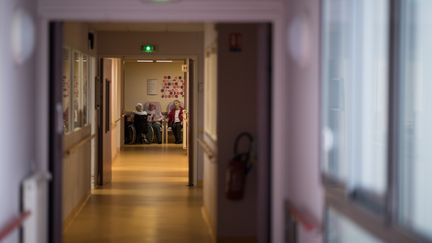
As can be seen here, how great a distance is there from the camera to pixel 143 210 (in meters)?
9.82

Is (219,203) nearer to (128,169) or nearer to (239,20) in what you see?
(239,20)

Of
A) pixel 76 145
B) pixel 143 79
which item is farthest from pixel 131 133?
pixel 76 145

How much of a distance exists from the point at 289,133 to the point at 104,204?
537 cm

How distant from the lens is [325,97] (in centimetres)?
423

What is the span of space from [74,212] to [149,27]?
12.7 feet

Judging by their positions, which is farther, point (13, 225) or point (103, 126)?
point (103, 126)

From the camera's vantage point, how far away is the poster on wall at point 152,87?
22953mm

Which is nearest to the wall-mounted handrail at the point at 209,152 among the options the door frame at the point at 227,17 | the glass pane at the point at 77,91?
Result: the glass pane at the point at 77,91

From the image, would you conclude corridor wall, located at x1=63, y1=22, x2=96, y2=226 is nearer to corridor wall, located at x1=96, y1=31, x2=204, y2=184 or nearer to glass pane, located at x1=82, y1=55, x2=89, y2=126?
glass pane, located at x1=82, y1=55, x2=89, y2=126

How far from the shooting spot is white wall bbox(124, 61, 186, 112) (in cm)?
2289

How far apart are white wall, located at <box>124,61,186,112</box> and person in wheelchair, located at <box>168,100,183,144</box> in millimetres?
1415

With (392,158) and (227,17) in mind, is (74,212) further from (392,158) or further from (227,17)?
(392,158)

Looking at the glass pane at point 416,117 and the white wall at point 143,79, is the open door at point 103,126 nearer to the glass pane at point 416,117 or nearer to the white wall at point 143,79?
the glass pane at point 416,117

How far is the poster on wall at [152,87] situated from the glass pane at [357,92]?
19.0 metres
